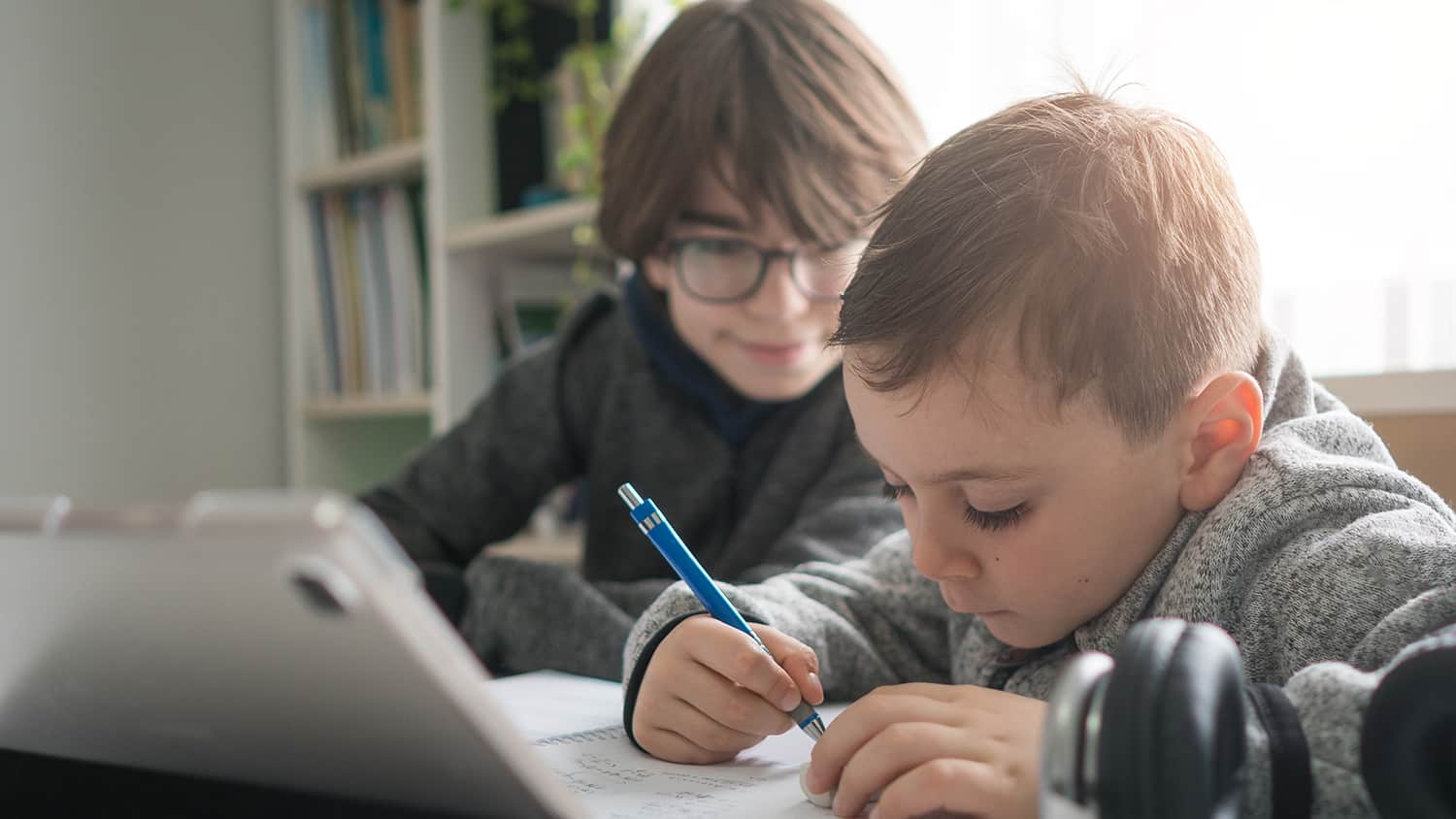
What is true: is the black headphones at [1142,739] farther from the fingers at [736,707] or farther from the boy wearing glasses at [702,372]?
the boy wearing glasses at [702,372]

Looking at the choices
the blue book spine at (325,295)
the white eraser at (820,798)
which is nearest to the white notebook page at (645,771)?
the white eraser at (820,798)

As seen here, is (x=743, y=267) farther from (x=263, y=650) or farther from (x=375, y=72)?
(x=375, y=72)

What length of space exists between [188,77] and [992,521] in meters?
1.98

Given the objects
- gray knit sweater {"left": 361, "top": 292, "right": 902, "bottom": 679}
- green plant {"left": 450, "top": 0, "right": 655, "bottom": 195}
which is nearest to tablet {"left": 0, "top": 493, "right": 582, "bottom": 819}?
gray knit sweater {"left": 361, "top": 292, "right": 902, "bottom": 679}

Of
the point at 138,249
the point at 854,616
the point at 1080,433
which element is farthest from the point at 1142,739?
the point at 138,249

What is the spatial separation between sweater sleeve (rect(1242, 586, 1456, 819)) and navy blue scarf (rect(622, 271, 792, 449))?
2.43 ft

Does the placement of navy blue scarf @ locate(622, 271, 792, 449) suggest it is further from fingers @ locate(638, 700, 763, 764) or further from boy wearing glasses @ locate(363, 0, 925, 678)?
fingers @ locate(638, 700, 763, 764)

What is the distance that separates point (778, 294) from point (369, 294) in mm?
1204

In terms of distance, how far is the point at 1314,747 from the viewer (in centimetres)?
41

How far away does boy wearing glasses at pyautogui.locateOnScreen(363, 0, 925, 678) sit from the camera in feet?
3.24

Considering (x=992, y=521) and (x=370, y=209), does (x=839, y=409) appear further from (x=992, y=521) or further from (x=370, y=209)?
(x=370, y=209)

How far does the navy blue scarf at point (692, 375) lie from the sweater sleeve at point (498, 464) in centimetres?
11

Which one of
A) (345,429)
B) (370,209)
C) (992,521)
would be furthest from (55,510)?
(345,429)

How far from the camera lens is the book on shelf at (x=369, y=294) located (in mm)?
1953
